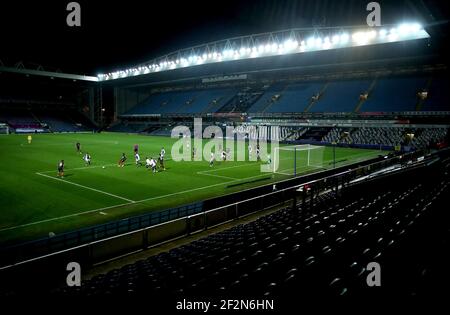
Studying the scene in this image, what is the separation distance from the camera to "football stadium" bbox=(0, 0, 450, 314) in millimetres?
5531

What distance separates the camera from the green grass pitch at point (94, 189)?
16.4 meters

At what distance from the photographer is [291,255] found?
6055 mm

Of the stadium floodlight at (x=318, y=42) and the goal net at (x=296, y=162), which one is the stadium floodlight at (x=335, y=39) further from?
the goal net at (x=296, y=162)

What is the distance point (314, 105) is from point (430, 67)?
2019 cm

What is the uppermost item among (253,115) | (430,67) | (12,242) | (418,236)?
(430,67)

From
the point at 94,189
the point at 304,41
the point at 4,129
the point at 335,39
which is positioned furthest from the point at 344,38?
the point at 4,129

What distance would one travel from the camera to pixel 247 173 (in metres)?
29.4

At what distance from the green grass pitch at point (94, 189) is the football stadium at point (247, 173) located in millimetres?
172

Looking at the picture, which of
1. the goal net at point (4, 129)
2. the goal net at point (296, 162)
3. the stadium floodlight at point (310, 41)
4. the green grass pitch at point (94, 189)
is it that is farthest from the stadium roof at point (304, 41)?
the goal net at point (4, 129)

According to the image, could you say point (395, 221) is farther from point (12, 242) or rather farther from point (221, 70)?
point (221, 70)

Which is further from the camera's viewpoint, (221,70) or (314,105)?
(221,70)

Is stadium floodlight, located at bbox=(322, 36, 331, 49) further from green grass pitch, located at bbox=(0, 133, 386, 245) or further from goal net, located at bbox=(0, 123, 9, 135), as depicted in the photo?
goal net, located at bbox=(0, 123, 9, 135)

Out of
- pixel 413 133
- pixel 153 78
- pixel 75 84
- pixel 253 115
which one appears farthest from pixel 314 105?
A: pixel 75 84

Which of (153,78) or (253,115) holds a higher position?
(153,78)
